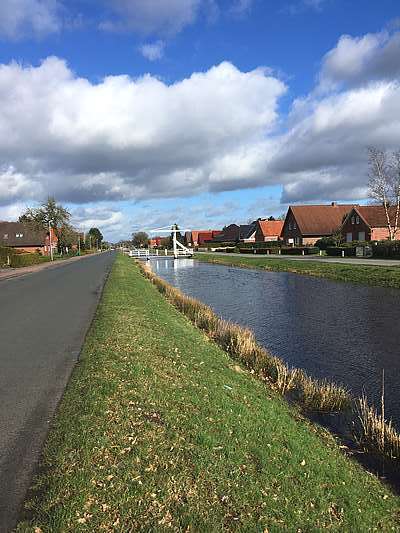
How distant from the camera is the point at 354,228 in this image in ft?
186

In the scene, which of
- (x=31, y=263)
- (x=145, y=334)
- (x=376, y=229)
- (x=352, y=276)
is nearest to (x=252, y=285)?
(x=352, y=276)

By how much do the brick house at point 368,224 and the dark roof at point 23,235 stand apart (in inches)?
2585

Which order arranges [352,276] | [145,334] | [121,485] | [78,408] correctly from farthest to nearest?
[352,276], [145,334], [78,408], [121,485]

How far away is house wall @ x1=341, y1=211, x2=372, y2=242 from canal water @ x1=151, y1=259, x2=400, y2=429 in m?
31.9

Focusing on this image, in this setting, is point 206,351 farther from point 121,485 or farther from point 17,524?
point 17,524

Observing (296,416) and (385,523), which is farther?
(296,416)

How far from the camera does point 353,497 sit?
13.5ft

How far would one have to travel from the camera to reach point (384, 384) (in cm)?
806

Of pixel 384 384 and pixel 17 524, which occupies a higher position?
pixel 17 524

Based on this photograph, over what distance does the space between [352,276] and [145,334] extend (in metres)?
18.7

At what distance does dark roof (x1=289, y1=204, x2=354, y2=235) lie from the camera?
68562 millimetres

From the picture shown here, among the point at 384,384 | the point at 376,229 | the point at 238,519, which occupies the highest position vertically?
the point at 376,229

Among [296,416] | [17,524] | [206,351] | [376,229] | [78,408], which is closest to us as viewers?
[17,524]

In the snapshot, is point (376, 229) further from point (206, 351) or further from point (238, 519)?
point (238, 519)
